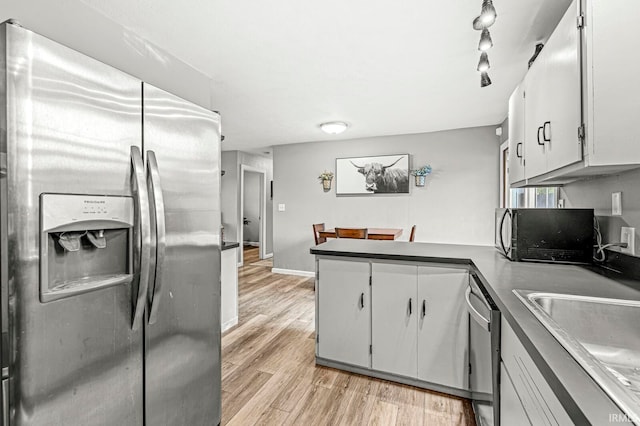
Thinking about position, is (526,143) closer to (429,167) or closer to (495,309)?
(495,309)

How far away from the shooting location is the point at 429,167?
4.55 m

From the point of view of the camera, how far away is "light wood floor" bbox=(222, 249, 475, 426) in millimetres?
1769

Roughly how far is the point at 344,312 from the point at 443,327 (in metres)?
0.68

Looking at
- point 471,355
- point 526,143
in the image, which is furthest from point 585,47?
point 471,355

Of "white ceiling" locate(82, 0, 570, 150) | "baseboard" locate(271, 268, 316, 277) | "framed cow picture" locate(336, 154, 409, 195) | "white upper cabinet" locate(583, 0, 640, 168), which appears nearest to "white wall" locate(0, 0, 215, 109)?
"white ceiling" locate(82, 0, 570, 150)

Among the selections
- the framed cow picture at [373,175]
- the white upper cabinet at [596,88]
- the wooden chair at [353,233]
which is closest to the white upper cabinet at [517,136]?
the white upper cabinet at [596,88]

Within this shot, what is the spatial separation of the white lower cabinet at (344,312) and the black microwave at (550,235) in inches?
37.8

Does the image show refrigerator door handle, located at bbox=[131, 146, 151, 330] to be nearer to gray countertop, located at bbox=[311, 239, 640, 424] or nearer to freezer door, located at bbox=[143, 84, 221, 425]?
freezer door, located at bbox=[143, 84, 221, 425]

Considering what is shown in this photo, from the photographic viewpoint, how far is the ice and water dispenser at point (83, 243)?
2.90ft

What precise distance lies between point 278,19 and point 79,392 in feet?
6.71

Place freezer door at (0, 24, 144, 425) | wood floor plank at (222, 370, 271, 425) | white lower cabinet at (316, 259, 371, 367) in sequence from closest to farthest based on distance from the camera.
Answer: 1. freezer door at (0, 24, 144, 425)
2. wood floor plank at (222, 370, 271, 425)
3. white lower cabinet at (316, 259, 371, 367)

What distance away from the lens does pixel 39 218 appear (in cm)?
86

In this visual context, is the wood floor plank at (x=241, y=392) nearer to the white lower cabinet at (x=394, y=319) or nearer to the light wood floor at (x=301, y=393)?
the light wood floor at (x=301, y=393)

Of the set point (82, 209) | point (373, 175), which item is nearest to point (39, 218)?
point (82, 209)
